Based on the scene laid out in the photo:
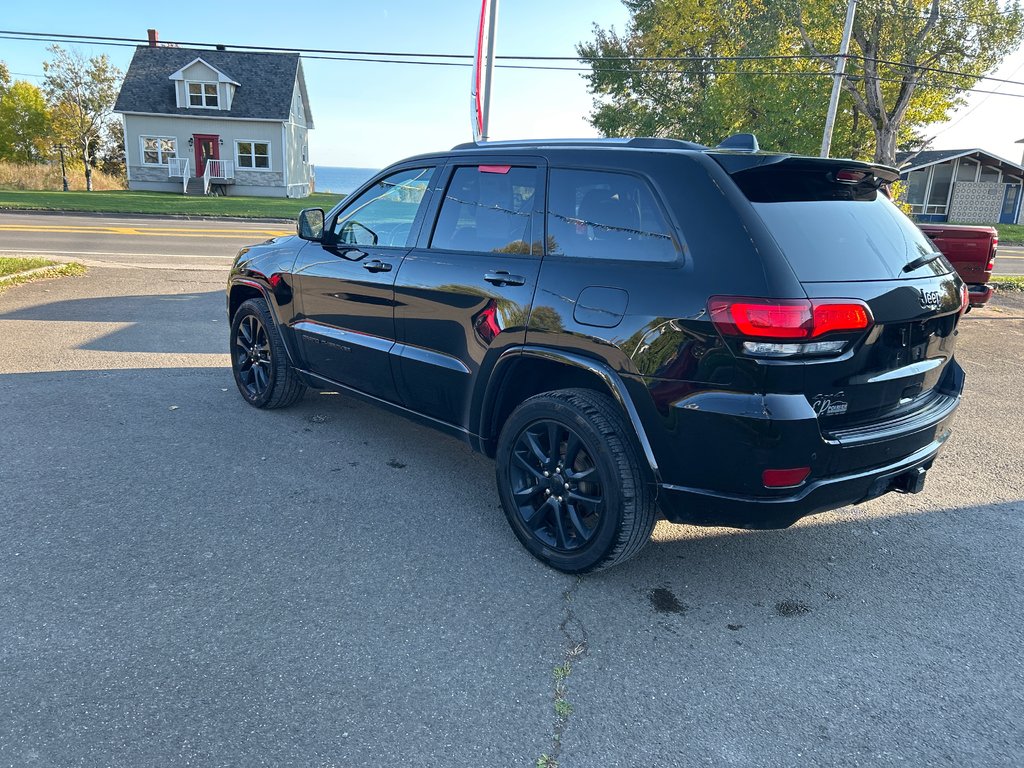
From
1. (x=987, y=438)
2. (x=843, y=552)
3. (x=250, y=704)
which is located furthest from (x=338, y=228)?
(x=987, y=438)

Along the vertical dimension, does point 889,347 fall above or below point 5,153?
below

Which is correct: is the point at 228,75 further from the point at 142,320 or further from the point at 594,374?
the point at 594,374

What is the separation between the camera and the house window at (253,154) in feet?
124

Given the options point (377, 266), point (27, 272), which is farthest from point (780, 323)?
point (27, 272)

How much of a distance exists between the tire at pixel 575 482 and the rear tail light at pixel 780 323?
0.64m

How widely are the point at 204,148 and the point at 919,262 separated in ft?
132

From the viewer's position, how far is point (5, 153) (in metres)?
41.9

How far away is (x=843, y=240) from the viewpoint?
3.00 meters

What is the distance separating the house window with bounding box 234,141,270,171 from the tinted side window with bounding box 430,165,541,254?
37.6m

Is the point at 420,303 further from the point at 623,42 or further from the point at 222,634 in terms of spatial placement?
the point at 623,42

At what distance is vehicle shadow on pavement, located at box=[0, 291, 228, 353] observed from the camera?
7281 millimetres

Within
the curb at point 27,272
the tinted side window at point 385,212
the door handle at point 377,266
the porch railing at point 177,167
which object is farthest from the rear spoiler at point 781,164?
the porch railing at point 177,167

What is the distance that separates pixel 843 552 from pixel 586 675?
5.67 ft

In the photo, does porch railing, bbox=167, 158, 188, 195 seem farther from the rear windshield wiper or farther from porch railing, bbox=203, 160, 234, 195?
the rear windshield wiper
